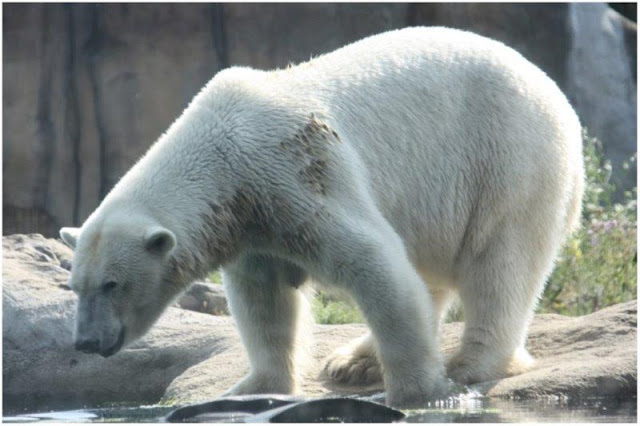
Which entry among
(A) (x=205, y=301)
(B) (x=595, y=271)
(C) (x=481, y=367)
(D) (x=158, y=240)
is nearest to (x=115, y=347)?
(D) (x=158, y=240)

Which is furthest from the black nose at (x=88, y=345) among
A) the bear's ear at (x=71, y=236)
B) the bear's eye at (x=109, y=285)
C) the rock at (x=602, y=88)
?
the rock at (x=602, y=88)

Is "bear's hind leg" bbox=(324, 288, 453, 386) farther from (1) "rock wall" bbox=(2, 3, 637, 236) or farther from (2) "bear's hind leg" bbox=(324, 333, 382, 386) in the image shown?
(1) "rock wall" bbox=(2, 3, 637, 236)

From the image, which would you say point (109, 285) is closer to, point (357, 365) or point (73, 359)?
point (357, 365)

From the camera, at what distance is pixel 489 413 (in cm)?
464

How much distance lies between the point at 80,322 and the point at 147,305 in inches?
12.9

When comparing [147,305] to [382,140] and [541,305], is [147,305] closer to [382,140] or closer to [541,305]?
[382,140]

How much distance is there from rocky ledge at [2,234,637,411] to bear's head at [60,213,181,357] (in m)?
1.08

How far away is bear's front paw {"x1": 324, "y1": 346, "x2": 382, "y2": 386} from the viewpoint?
5855mm

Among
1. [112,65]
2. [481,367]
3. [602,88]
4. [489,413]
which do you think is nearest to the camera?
[489,413]

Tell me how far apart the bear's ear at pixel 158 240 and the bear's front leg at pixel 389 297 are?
0.66 m

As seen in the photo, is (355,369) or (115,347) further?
(355,369)

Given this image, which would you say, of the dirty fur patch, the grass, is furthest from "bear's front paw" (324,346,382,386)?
the grass

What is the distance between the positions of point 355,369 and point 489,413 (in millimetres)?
1344

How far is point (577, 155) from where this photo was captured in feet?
19.4
